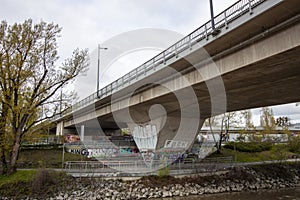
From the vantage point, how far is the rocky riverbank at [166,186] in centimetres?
1841

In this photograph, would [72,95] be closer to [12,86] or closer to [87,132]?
[12,86]

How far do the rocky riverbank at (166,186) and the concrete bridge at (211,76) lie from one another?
6.89 metres

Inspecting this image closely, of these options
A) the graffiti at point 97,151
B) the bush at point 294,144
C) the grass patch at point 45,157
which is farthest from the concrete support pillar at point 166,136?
the bush at point 294,144

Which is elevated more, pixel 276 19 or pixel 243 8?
pixel 243 8

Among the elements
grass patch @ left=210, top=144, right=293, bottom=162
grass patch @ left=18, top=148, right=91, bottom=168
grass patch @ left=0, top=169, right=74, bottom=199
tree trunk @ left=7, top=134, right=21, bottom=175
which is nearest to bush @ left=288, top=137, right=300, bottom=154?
grass patch @ left=210, top=144, right=293, bottom=162

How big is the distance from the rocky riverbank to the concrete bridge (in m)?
6.89

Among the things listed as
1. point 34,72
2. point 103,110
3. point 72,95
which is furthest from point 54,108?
point 103,110

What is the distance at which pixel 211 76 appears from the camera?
1491 cm

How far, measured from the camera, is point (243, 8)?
11.5 m

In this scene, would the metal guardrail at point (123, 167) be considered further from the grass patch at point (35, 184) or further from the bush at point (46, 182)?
the grass patch at point (35, 184)

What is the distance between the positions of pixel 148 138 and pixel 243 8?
21029 millimetres

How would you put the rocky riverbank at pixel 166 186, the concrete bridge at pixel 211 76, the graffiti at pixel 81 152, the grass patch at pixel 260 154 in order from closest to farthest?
the concrete bridge at pixel 211 76 → the rocky riverbank at pixel 166 186 → the grass patch at pixel 260 154 → the graffiti at pixel 81 152

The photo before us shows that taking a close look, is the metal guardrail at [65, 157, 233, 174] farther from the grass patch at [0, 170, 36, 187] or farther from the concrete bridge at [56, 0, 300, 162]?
the concrete bridge at [56, 0, 300, 162]

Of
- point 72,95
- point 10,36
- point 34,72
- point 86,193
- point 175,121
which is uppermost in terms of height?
point 10,36
